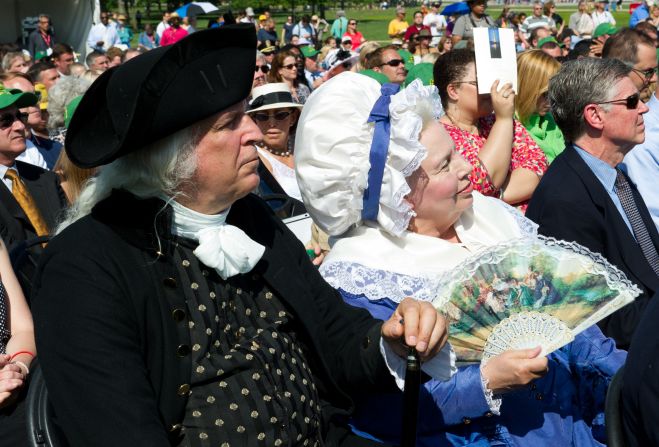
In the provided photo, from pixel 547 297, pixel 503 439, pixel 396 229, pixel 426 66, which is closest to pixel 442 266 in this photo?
pixel 396 229

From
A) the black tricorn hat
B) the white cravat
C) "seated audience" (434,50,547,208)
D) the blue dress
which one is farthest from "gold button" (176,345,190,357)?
"seated audience" (434,50,547,208)

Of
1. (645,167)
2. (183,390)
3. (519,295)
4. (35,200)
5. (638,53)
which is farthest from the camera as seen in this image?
(638,53)

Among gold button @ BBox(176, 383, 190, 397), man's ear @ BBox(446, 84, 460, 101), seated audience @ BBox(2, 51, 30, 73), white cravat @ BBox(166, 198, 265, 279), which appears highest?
white cravat @ BBox(166, 198, 265, 279)

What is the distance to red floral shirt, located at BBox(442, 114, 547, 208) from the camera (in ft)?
13.2

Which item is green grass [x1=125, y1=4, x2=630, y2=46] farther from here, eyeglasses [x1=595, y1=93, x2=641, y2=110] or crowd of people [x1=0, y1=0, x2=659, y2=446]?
crowd of people [x1=0, y1=0, x2=659, y2=446]

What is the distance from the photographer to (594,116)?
3.71 metres

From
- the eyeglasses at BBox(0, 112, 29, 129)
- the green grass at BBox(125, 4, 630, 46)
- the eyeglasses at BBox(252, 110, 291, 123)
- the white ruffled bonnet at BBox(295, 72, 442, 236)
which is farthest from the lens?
the green grass at BBox(125, 4, 630, 46)

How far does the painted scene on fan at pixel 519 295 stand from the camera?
2492mm

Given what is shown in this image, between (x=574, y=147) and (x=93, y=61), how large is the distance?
8.58 metres

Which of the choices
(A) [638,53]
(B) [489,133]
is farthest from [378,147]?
(A) [638,53]

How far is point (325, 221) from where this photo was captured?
288 cm

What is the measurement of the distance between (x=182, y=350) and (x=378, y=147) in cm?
105

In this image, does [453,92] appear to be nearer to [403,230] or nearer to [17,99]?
[403,230]

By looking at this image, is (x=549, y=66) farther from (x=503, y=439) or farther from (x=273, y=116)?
(x=503, y=439)
